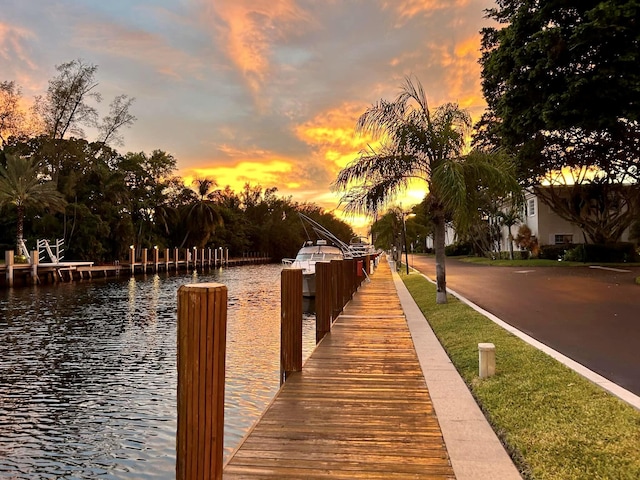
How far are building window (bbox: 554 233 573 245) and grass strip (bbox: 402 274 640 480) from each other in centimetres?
3991

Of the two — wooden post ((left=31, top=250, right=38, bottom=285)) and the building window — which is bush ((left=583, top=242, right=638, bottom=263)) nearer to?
the building window

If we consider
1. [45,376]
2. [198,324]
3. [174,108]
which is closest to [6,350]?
[45,376]

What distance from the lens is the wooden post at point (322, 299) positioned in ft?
30.8

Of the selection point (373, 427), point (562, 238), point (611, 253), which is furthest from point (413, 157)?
point (562, 238)

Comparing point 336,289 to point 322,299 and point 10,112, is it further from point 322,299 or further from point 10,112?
point 10,112

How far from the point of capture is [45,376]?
9758 millimetres

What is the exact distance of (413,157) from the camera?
15250 mm

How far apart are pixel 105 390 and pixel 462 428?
6.70 meters

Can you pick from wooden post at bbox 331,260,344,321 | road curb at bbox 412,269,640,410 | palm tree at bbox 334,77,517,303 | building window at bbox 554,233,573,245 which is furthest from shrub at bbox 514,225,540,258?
road curb at bbox 412,269,640,410

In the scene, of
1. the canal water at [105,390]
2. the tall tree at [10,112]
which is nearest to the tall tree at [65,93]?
the tall tree at [10,112]

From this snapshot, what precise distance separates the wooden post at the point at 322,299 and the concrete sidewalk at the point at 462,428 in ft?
7.31

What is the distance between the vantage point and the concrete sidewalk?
3875 mm

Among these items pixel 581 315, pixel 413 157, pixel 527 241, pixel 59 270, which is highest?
pixel 413 157

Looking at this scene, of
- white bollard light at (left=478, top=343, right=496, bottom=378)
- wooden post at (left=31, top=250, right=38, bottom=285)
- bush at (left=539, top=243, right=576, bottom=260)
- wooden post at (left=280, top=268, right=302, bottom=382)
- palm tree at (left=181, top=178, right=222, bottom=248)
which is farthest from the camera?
palm tree at (left=181, top=178, right=222, bottom=248)
